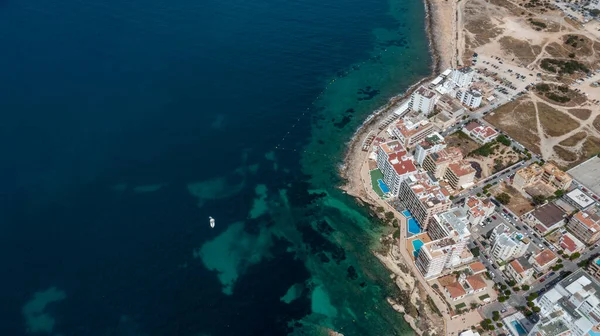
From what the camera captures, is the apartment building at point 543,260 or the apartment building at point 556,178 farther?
the apartment building at point 556,178

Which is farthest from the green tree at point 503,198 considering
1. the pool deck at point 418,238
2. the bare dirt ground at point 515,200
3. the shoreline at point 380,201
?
the shoreline at point 380,201

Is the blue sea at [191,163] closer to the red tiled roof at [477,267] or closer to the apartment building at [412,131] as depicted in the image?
the apartment building at [412,131]

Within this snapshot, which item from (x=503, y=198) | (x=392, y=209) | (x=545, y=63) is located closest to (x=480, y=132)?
(x=503, y=198)

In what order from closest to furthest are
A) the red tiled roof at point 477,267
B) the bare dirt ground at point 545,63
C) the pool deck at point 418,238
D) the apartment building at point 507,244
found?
the apartment building at point 507,244 < the red tiled roof at point 477,267 < the pool deck at point 418,238 < the bare dirt ground at point 545,63

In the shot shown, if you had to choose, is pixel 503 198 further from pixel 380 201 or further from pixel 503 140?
pixel 380 201

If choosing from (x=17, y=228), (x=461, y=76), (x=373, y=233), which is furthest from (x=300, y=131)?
(x=17, y=228)

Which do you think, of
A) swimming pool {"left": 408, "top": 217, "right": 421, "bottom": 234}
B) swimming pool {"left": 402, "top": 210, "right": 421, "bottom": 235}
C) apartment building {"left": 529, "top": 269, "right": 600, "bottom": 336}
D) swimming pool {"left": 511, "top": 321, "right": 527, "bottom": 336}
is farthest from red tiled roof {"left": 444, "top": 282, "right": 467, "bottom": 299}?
swimming pool {"left": 408, "top": 217, "right": 421, "bottom": 234}
